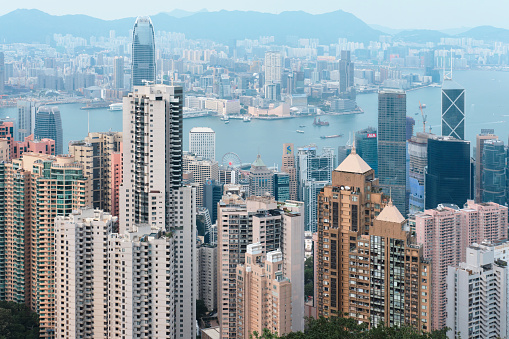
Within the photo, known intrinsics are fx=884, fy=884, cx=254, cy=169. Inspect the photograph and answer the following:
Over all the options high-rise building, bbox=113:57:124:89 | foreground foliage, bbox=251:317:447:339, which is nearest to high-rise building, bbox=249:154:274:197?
high-rise building, bbox=113:57:124:89

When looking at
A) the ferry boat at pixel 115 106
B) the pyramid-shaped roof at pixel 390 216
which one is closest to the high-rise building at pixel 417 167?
the ferry boat at pixel 115 106

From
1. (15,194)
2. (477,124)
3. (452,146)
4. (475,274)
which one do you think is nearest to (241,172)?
(452,146)

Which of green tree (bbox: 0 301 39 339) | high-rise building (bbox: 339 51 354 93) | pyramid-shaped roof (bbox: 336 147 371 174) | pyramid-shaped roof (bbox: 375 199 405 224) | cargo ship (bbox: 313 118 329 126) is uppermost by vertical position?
high-rise building (bbox: 339 51 354 93)

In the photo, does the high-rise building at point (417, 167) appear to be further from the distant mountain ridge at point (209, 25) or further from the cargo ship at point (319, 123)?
the cargo ship at point (319, 123)

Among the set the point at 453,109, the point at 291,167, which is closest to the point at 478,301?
the point at 291,167

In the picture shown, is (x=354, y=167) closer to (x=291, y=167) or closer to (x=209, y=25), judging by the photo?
(x=291, y=167)

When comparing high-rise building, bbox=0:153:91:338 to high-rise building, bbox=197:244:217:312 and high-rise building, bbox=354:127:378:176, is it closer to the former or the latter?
high-rise building, bbox=197:244:217:312

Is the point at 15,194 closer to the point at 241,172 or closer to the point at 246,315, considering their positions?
the point at 246,315
